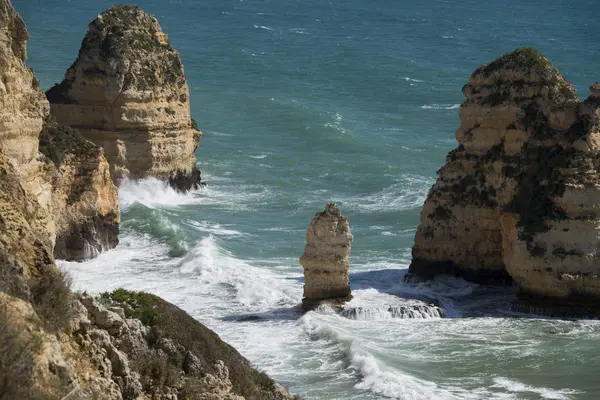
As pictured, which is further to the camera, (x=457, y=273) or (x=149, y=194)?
(x=149, y=194)

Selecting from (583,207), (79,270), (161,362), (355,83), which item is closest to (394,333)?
(583,207)

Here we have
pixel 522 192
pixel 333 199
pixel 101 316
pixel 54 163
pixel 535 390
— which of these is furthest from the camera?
pixel 333 199

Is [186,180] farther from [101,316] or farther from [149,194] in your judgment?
[101,316]

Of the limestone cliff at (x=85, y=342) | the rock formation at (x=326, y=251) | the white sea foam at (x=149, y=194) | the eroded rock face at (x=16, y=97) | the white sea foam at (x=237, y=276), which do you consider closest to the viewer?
the limestone cliff at (x=85, y=342)

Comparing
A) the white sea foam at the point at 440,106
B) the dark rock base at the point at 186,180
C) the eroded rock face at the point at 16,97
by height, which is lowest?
the dark rock base at the point at 186,180

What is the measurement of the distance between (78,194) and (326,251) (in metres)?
9.03

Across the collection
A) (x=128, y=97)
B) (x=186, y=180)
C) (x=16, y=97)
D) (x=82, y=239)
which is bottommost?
(x=82, y=239)

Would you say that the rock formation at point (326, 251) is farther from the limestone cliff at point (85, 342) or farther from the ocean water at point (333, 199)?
the limestone cliff at point (85, 342)

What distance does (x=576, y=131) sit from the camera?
37.2m

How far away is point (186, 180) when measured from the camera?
5534 centimetres

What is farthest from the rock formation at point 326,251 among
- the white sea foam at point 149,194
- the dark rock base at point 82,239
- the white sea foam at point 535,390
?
the white sea foam at point 149,194

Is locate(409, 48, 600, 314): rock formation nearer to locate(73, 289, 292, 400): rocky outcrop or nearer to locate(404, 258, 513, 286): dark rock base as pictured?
locate(404, 258, 513, 286): dark rock base

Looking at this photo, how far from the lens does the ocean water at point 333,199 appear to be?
102ft

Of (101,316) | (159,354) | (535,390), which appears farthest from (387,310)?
(101,316)
